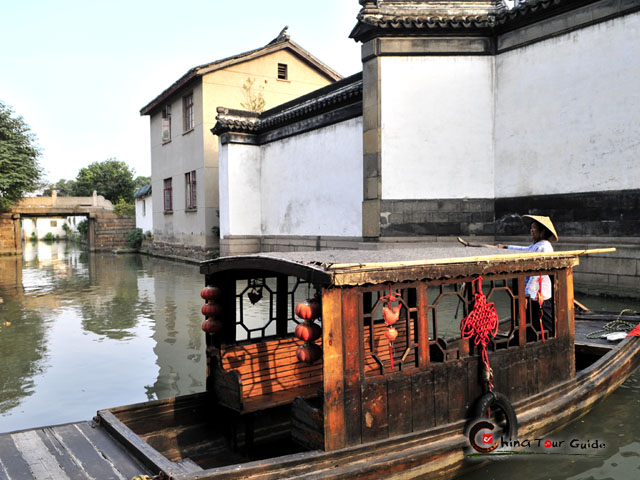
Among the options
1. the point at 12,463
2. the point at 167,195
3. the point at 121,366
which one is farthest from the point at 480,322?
the point at 167,195

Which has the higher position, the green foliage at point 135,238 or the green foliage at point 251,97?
the green foliage at point 251,97

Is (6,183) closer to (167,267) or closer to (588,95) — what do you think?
(167,267)

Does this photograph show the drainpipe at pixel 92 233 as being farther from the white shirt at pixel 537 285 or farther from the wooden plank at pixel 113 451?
the white shirt at pixel 537 285

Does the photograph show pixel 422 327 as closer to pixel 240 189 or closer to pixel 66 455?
pixel 66 455

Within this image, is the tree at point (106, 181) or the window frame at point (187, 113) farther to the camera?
the tree at point (106, 181)

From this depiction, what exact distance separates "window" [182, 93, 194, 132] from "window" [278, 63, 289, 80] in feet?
11.4

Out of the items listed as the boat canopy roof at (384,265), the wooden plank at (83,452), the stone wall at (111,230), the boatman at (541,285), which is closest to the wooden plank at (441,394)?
the boat canopy roof at (384,265)

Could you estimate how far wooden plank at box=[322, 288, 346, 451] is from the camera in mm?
2898

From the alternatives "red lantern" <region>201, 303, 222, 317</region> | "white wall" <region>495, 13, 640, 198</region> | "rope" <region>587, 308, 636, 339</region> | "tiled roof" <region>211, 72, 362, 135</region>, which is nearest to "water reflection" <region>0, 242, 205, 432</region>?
"red lantern" <region>201, 303, 222, 317</region>

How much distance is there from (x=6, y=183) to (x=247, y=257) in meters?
25.8

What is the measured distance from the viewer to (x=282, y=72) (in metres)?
20.4

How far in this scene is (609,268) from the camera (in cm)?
932

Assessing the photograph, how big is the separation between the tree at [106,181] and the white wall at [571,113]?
37.6 meters

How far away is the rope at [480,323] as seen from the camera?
3604 millimetres
